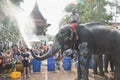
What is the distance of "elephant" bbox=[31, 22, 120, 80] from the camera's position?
28.1 ft

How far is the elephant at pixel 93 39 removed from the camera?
8.55 meters

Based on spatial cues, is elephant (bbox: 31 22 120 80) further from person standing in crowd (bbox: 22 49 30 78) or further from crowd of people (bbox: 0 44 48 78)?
person standing in crowd (bbox: 22 49 30 78)

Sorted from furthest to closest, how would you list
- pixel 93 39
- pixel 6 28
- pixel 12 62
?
pixel 6 28 → pixel 12 62 → pixel 93 39

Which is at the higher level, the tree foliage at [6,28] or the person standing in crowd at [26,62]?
the tree foliage at [6,28]

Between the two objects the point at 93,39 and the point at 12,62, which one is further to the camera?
the point at 12,62

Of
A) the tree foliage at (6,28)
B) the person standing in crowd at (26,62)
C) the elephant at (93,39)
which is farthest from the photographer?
the tree foliage at (6,28)

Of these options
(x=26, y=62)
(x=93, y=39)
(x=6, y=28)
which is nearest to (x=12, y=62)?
(x=26, y=62)

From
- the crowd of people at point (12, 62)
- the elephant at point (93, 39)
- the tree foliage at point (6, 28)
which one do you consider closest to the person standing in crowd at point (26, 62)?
the crowd of people at point (12, 62)

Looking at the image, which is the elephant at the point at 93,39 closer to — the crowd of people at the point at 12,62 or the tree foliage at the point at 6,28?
the crowd of people at the point at 12,62

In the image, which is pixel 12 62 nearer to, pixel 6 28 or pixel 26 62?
pixel 26 62

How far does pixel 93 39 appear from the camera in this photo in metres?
8.57

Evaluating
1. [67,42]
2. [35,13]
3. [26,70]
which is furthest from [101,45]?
[35,13]

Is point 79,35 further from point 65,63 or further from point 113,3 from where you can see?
point 113,3

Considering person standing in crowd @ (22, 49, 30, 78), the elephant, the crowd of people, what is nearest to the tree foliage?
the crowd of people
